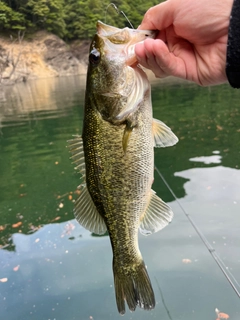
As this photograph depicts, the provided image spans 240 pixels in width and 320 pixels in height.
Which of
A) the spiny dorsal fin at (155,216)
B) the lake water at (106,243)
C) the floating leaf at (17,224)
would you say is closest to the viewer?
the spiny dorsal fin at (155,216)

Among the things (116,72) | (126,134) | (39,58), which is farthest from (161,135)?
(39,58)

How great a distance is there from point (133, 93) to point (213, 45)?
1.91 ft

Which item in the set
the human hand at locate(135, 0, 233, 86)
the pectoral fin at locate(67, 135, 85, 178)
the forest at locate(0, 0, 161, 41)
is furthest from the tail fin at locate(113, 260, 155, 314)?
the forest at locate(0, 0, 161, 41)

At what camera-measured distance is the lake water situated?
11.7 ft

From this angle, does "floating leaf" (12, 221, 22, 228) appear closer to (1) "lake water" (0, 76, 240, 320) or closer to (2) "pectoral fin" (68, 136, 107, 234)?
(1) "lake water" (0, 76, 240, 320)

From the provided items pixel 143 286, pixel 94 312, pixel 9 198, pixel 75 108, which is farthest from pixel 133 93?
pixel 75 108

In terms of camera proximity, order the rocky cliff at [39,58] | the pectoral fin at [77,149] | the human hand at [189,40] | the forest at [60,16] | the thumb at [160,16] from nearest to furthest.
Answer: the human hand at [189,40] → the thumb at [160,16] → the pectoral fin at [77,149] → the rocky cliff at [39,58] → the forest at [60,16]

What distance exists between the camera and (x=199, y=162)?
23.9ft

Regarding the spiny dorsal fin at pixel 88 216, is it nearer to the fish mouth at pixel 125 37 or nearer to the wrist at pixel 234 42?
the fish mouth at pixel 125 37

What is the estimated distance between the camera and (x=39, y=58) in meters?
40.8

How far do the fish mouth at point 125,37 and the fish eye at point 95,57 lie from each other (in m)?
0.09

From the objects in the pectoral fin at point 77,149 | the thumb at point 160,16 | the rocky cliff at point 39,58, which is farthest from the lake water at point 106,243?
the rocky cliff at point 39,58

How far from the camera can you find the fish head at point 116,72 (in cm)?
185

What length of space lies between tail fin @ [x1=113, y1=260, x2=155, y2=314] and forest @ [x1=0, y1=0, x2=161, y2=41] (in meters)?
41.4
